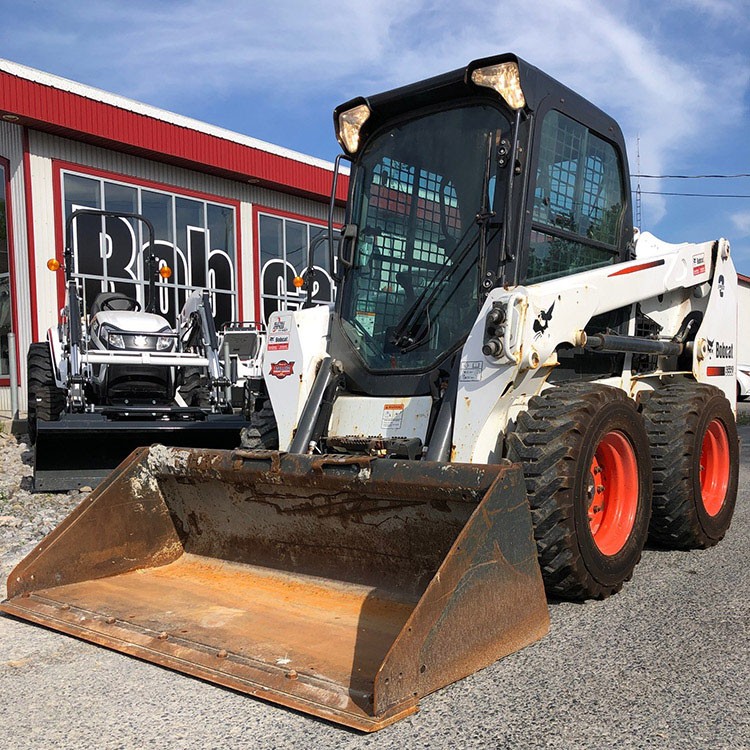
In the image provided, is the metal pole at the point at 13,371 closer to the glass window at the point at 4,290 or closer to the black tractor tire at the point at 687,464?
the glass window at the point at 4,290

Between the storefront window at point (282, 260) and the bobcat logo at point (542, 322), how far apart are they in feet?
41.9

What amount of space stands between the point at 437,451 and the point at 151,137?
461 inches

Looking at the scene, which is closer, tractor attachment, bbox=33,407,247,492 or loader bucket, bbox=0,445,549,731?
loader bucket, bbox=0,445,549,731

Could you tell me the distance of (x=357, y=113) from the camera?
5184mm

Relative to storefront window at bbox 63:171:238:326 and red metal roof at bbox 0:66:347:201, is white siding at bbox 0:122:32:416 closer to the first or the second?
red metal roof at bbox 0:66:347:201

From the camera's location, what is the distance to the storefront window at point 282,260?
17.0m

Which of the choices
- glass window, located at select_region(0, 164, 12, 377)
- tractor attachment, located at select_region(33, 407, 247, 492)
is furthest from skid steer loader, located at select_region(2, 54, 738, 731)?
glass window, located at select_region(0, 164, 12, 377)

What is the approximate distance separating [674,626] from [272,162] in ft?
46.5

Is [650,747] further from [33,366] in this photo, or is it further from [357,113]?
[33,366]

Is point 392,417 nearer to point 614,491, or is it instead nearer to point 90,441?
point 614,491

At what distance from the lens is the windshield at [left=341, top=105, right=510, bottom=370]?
4.58 metres

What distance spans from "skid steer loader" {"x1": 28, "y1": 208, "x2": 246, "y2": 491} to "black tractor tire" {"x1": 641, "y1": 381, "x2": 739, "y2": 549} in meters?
4.30

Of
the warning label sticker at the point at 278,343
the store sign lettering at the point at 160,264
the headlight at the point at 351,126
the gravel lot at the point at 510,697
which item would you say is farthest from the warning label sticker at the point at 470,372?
the store sign lettering at the point at 160,264

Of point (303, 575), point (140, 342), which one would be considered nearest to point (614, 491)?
point (303, 575)
